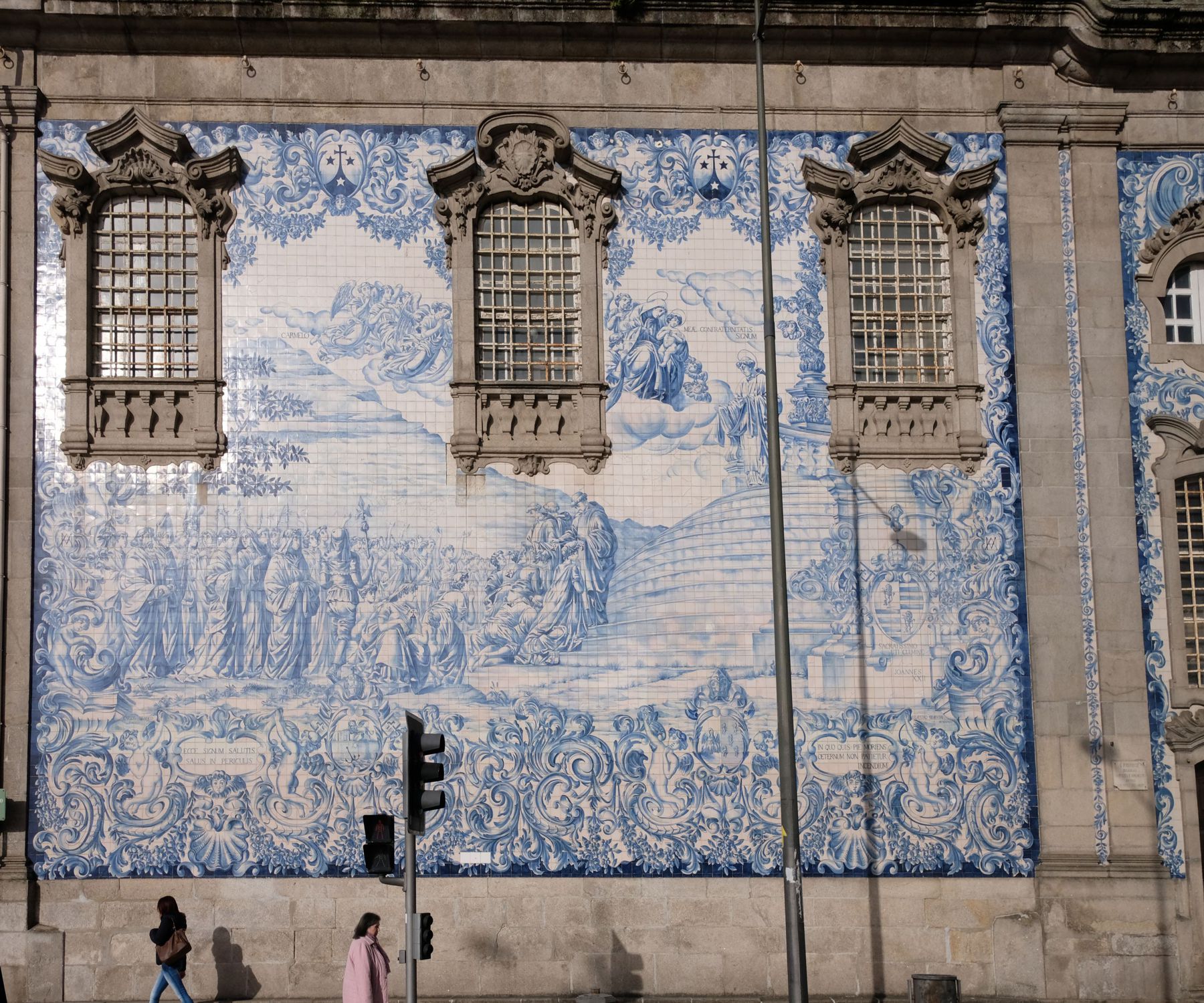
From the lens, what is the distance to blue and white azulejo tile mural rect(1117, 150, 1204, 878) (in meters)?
19.3

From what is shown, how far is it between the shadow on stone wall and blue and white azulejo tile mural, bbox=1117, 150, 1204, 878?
34.8ft

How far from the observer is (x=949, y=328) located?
20188 mm

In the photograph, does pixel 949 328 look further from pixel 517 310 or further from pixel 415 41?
pixel 415 41

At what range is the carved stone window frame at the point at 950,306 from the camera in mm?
19750

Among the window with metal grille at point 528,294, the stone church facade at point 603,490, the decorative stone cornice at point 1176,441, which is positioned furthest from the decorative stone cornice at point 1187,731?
the window with metal grille at point 528,294

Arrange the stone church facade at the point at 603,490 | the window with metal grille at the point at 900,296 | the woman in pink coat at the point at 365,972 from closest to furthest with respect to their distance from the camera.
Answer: the woman in pink coat at the point at 365,972 → the stone church facade at the point at 603,490 → the window with metal grille at the point at 900,296

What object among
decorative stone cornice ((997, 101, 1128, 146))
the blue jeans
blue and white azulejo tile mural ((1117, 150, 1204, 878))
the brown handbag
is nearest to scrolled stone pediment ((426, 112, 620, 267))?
decorative stone cornice ((997, 101, 1128, 146))

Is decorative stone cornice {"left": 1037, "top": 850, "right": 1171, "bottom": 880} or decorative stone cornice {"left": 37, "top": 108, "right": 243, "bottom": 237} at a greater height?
decorative stone cornice {"left": 37, "top": 108, "right": 243, "bottom": 237}

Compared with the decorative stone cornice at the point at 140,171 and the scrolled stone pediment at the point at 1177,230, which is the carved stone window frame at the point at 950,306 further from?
the decorative stone cornice at the point at 140,171

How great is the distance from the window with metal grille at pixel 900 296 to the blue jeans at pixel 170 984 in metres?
10.5

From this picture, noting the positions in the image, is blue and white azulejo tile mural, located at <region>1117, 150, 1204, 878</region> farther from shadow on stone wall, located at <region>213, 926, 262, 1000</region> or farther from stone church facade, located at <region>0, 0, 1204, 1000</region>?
shadow on stone wall, located at <region>213, 926, 262, 1000</region>

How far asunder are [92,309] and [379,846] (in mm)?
8903

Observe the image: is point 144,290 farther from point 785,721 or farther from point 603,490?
point 785,721

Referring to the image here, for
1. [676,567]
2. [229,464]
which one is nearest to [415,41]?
[229,464]
